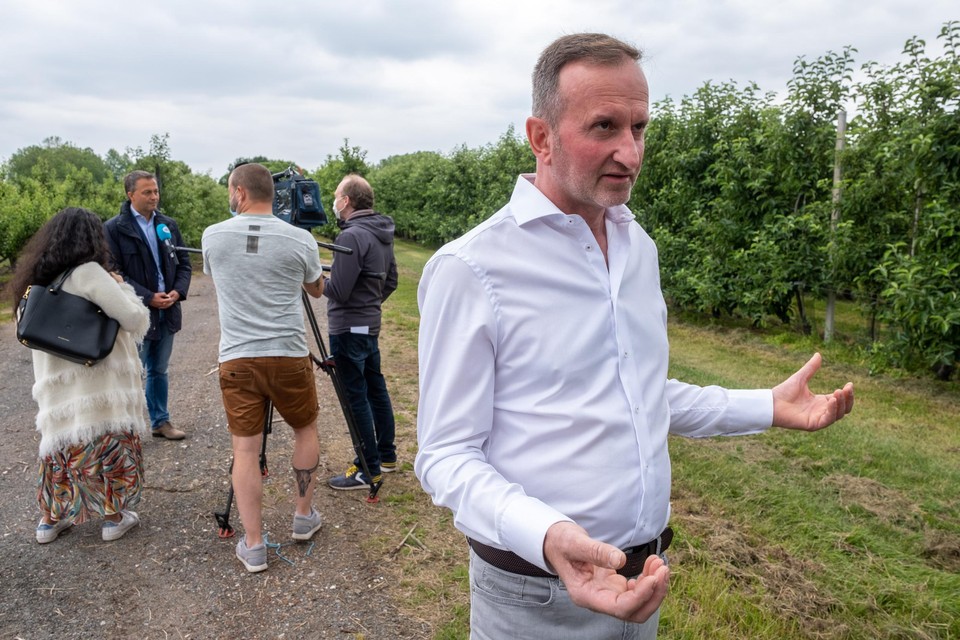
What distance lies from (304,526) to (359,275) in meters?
1.64

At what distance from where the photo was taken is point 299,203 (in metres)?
4.41

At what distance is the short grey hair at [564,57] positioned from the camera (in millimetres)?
1566

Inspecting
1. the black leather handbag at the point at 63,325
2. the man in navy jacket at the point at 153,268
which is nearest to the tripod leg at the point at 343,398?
the black leather handbag at the point at 63,325

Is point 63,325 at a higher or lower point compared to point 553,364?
lower

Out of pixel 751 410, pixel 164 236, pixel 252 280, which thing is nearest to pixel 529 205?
pixel 751 410

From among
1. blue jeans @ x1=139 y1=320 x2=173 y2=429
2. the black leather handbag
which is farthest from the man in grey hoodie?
blue jeans @ x1=139 y1=320 x2=173 y2=429

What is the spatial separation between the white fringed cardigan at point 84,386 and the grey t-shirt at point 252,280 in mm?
700

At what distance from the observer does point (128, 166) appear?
69.1 ft

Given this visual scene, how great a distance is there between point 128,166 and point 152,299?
18.1 meters

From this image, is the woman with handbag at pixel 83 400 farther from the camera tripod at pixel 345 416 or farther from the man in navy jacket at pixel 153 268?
the man in navy jacket at pixel 153 268

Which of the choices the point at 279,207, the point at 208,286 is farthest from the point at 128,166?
the point at 279,207

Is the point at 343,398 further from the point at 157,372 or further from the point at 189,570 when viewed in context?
the point at 157,372

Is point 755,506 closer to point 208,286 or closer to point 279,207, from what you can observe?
point 279,207

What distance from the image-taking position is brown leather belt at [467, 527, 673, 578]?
1.61m
